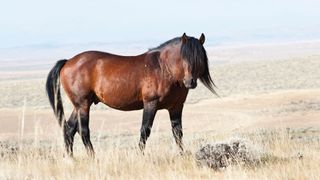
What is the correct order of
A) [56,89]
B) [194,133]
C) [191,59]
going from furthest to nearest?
[194,133], [56,89], [191,59]

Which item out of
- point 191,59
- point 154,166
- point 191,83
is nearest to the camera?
point 154,166

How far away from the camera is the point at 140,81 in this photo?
8.77m

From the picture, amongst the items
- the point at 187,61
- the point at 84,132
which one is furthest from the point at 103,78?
the point at 187,61

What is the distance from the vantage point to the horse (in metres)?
8.48

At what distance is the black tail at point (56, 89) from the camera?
962 centimetres

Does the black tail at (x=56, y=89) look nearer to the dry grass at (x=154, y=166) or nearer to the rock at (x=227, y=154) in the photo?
the dry grass at (x=154, y=166)

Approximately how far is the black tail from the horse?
17 millimetres

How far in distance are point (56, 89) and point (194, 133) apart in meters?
9.17

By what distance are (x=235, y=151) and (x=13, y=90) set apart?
48935 mm

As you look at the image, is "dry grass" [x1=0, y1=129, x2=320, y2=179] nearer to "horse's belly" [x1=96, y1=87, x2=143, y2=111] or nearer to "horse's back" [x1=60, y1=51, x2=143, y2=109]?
"horse's belly" [x1=96, y1=87, x2=143, y2=111]

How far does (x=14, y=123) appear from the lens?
28.1 meters

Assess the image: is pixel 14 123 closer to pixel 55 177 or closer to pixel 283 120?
pixel 283 120

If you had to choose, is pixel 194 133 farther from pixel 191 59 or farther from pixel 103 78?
pixel 191 59

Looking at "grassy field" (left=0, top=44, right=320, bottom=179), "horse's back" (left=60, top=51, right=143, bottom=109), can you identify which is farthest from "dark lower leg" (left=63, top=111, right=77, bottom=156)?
"horse's back" (left=60, top=51, right=143, bottom=109)
